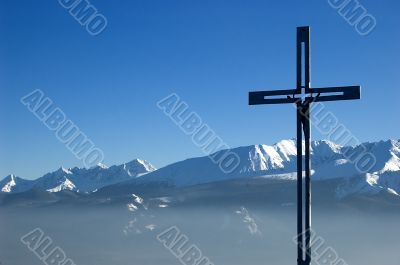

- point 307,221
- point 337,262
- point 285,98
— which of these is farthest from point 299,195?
point 337,262

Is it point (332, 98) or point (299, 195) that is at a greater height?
point (332, 98)

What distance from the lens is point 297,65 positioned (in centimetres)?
1467

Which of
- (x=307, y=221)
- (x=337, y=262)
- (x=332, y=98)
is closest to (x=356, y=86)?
(x=332, y=98)

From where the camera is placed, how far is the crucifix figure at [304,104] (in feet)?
46.6

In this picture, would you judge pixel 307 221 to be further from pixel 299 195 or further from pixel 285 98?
pixel 285 98

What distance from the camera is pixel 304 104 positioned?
14.4m

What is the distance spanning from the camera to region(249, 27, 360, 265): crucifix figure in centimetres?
1420

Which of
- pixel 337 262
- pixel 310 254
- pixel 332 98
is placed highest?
pixel 337 262

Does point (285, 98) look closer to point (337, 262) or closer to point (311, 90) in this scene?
point (311, 90)

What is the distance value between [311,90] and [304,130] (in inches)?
31.3

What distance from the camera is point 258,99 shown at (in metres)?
14.8

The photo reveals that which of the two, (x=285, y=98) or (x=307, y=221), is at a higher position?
(x=285, y=98)

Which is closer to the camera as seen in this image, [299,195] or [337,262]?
[299,195]

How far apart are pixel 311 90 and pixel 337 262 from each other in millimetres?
13305
